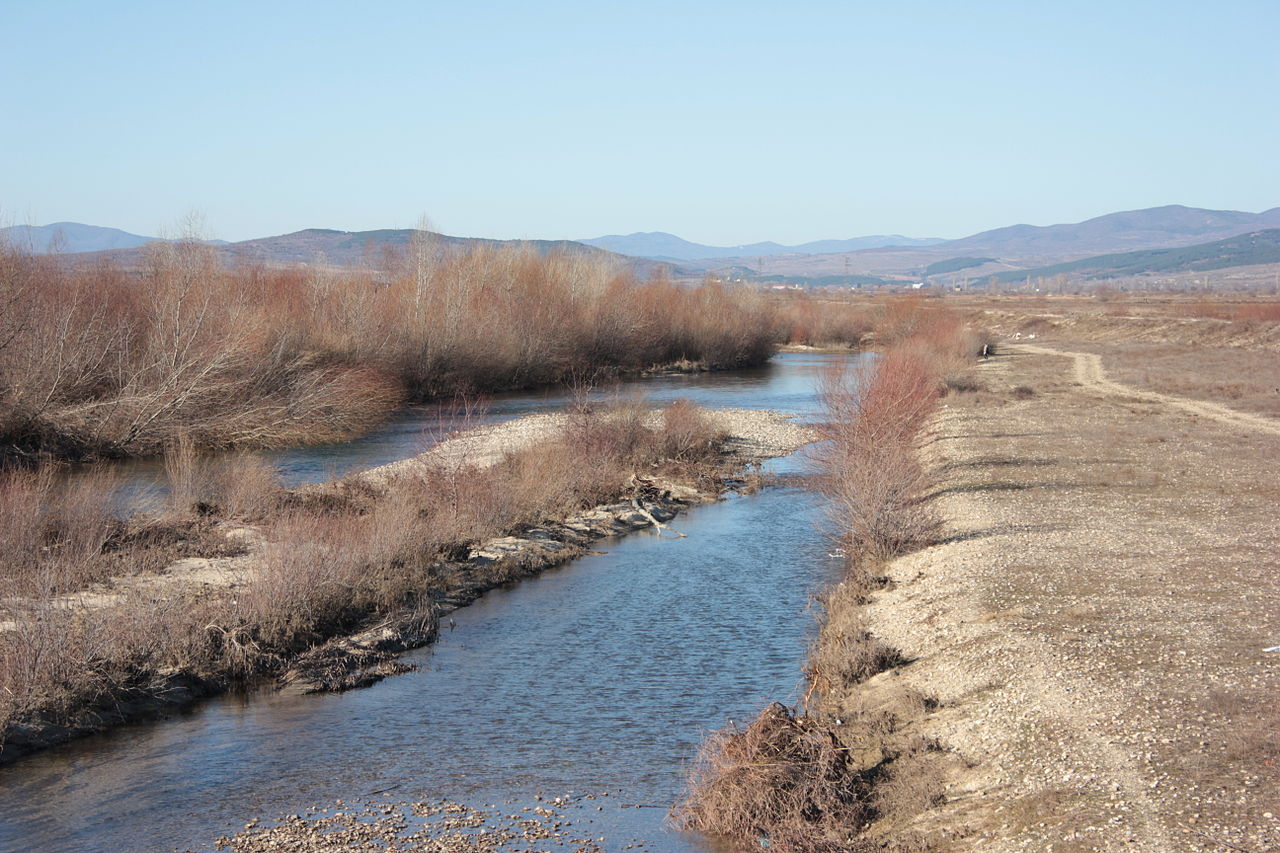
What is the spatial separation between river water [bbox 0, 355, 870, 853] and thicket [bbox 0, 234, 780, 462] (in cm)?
1408

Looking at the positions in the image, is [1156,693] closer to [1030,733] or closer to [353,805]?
[1030,733]

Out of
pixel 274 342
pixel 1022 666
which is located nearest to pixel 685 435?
pixel 274 342

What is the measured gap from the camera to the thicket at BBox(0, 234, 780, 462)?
30375mm

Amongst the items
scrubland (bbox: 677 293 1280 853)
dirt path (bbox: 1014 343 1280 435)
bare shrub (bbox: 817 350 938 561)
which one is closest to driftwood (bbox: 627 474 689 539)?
bare shrub (bbox: 817 350 938 561)

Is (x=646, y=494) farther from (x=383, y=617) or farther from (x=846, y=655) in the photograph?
(x=846, y=655)

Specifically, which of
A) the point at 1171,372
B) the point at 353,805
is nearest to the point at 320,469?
the point at 353,805

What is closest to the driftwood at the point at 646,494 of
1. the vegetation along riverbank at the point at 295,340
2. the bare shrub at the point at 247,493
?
the bare shrub at the point at 247,493

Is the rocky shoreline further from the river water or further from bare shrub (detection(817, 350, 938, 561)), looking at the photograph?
bare shrub (detection(817, 350, 938, 561))

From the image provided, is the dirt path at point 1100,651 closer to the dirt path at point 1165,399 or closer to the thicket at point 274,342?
the dirt path at point 1165,399

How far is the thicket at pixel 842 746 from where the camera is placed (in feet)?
29.9

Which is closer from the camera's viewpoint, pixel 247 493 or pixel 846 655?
pixel 846 655

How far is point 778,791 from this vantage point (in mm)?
9242

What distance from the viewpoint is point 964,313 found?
110875 mm

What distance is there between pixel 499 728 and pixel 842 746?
412cm
